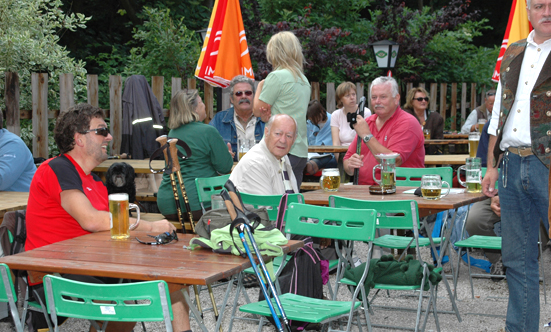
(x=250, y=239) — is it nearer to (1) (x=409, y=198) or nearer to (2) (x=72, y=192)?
(2) (x=72, y=192)

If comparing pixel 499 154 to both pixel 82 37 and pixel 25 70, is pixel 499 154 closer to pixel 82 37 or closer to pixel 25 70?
pixel 25 70

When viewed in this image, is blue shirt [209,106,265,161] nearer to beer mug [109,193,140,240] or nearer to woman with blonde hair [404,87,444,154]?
woman with blonde hair [404,87,444,154]

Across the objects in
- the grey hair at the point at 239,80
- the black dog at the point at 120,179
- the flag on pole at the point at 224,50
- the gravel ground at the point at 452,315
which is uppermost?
the flag on pole at the point at 224,50

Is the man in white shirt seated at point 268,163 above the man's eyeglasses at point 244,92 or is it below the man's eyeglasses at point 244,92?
below

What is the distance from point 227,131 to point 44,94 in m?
2.18

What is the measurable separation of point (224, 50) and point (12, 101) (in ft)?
7.66

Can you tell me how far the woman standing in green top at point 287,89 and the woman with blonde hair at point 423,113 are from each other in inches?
151

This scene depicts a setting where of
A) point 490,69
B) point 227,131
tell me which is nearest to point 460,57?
point 490,69

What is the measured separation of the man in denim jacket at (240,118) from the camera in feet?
20.3

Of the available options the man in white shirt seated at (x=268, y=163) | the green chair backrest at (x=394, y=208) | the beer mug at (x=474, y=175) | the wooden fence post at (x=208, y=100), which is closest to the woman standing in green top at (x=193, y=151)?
the man in white shirt seated at (x=268, y=163)

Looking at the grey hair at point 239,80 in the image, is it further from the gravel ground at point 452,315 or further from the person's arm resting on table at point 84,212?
the person's arm resting on table at point 84,212

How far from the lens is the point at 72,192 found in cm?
318

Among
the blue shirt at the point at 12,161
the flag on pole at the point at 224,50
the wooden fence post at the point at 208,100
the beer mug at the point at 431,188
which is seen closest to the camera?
the beer mug at the point at 431,188

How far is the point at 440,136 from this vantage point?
9500mm
